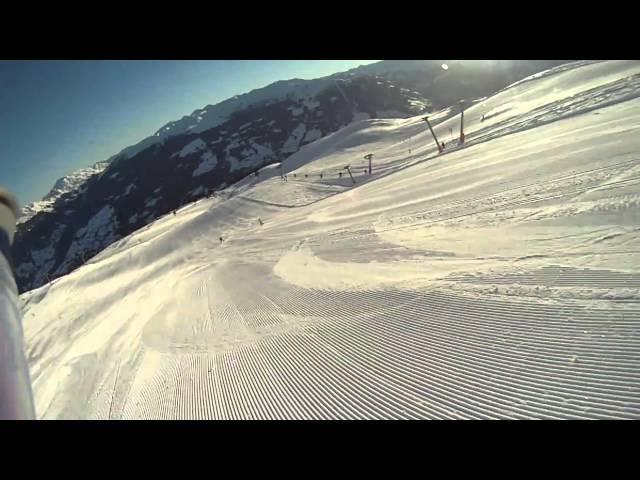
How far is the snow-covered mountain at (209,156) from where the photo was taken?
107m

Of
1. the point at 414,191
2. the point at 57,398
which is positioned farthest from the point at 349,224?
the point at 57,398

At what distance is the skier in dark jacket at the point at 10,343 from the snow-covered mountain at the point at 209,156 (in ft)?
320

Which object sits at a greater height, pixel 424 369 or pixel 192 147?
pixel 192 147

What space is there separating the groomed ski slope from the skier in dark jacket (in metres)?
2.55

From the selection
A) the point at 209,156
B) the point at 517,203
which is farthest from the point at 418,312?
the point at 209,156

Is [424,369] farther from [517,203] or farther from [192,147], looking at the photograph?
[192,147]

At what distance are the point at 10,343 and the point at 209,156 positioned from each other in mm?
124177

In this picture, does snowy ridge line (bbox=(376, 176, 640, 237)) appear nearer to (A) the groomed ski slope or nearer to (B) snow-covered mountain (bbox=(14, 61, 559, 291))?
(A) the groomed ski slope

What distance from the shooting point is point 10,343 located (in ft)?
7.45

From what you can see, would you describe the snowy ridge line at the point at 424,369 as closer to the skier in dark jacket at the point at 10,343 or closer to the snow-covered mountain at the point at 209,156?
the skier in dark jacket at the point at 10,343

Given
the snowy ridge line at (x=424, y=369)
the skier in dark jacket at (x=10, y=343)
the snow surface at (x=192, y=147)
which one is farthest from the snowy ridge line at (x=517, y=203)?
the snow surface at (x=192, y=147)

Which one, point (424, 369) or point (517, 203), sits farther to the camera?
point (517, 203)
